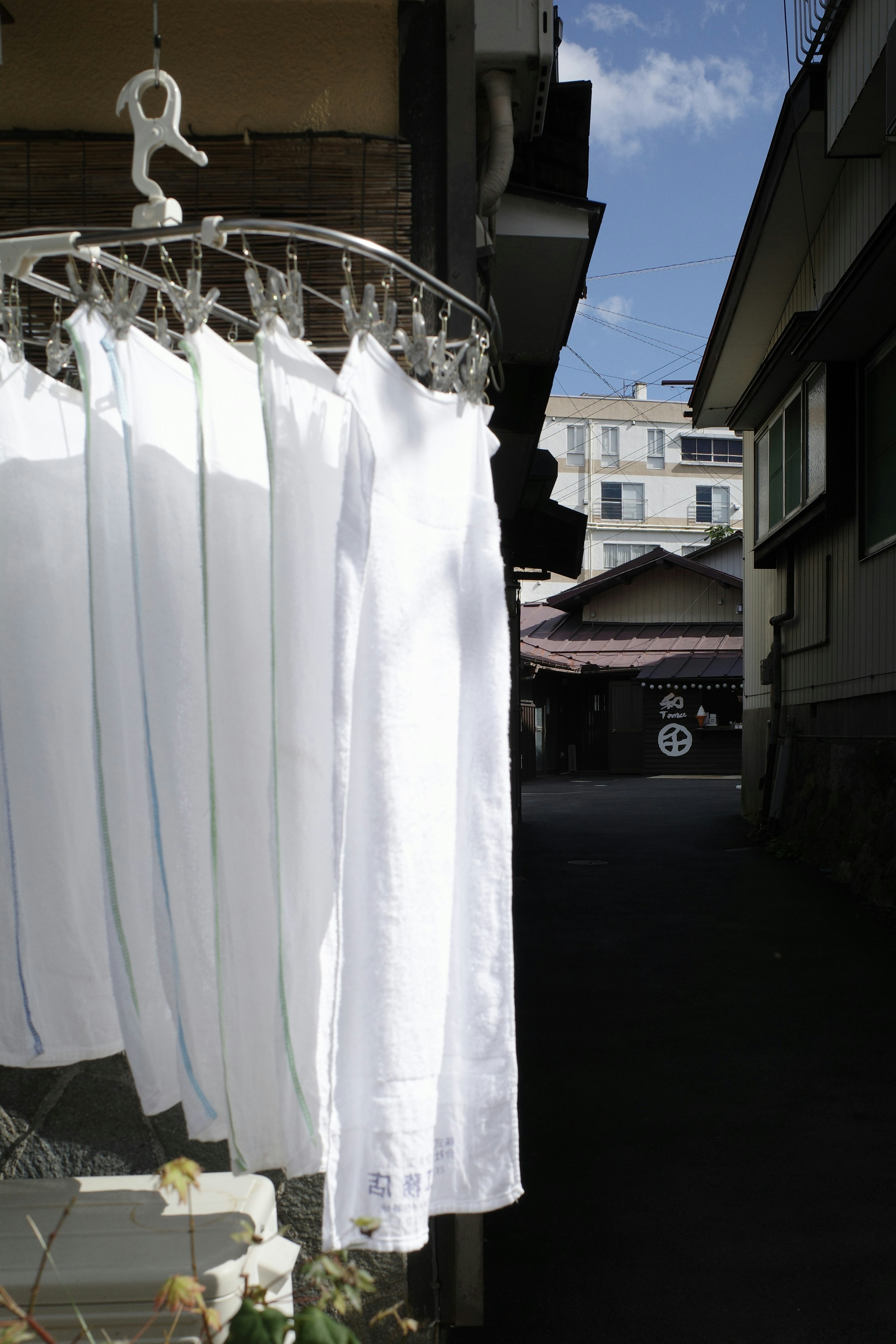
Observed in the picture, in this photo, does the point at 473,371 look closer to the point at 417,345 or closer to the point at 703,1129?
the point at 417,345

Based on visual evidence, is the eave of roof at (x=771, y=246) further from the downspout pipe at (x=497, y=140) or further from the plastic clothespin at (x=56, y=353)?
the plastic clothespin at (x=56, y=353)

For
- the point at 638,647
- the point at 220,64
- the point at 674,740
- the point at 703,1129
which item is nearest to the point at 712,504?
the point at 638,647

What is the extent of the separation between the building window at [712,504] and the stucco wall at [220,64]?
38.1 meters

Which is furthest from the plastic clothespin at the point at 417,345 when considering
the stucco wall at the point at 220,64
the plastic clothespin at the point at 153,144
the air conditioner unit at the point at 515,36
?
the air conditioner unit at the point at 515,36

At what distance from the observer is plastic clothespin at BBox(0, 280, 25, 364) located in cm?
192

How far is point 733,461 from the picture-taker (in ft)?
130

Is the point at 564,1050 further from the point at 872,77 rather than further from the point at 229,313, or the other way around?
the point at 872,77

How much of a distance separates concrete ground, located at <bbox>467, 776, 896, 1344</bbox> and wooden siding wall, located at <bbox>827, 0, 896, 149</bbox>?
22.4 ft

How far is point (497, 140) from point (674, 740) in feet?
72.6

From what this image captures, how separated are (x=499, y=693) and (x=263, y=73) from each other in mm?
2020

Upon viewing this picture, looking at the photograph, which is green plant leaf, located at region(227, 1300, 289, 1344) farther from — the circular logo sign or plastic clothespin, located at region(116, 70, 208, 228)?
the circular logo sign

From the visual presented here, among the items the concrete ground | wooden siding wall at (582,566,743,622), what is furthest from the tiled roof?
the concrete ground

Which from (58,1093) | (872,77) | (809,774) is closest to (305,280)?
(58,1093)

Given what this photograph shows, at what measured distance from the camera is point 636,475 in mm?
38688
